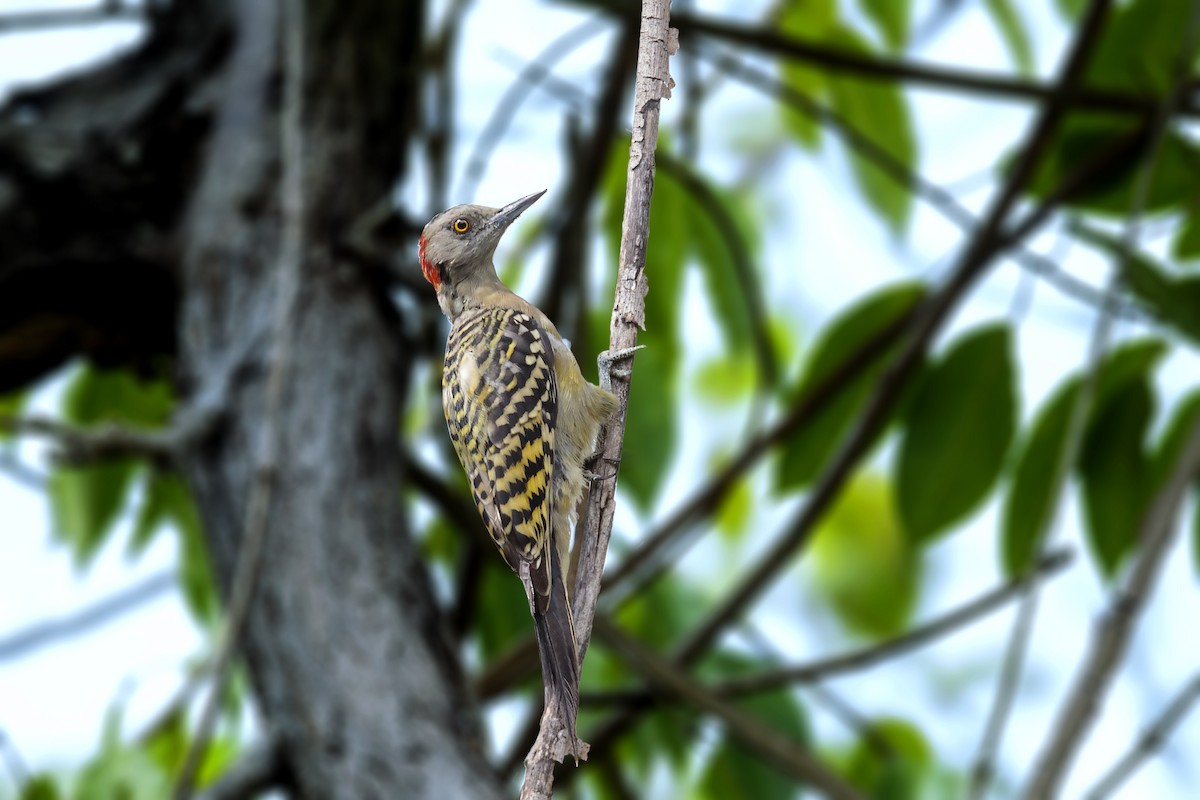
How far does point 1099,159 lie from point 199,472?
275 cm

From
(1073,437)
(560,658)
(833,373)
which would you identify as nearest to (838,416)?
(833,373)

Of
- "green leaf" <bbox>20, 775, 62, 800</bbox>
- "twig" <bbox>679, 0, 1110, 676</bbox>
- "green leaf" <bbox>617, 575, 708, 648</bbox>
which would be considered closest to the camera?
"green leaf" <bbox>20, 775, 62, 800</bbox>

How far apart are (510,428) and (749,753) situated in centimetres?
183

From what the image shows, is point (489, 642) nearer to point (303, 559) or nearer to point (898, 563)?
point (303, 559)

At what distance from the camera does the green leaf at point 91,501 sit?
13.8ft

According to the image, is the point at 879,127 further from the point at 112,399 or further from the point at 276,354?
the point at 112,399

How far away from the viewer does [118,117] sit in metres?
3.92

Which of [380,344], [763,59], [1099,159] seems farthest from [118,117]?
[1099,159]

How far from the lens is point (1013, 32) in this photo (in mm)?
4312

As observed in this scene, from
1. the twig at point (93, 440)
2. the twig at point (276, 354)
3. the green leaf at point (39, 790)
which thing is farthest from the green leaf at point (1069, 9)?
the green leaf at point (39, 790)

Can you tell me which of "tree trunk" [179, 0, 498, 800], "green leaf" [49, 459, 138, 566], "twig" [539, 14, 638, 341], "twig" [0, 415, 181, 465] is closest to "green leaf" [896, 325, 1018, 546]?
"twig" [539, 14, 638, 341]

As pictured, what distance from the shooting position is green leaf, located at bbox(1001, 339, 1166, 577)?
141 inches

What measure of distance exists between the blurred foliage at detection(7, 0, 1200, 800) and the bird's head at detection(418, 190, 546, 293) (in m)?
0.60

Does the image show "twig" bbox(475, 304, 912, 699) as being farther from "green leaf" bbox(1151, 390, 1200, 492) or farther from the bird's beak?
the bird's beak
